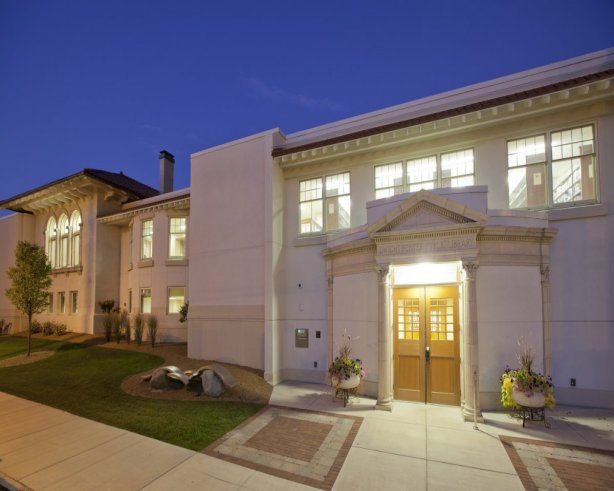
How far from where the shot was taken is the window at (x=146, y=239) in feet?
63.3

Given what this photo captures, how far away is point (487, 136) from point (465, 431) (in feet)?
27.8

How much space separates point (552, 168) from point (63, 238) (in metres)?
28.6

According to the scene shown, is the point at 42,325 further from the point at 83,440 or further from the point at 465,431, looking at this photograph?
the point at 465,431

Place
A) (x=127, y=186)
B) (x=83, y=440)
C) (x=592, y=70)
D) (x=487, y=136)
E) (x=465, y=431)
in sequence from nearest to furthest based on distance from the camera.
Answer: (x=83, y=440) < (x=465, y=431) < (x=592, y=70) < (x=487, y=136) < (x=127, y=186)

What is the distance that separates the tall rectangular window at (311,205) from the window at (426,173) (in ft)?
7.57

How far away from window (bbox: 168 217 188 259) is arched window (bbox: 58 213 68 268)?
10553 mm

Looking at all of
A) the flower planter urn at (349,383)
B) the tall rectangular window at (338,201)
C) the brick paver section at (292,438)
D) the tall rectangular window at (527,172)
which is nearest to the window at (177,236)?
the tall rectangular window at (338,201)

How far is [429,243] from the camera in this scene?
866cm

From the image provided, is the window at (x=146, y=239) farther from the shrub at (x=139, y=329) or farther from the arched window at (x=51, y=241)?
the arched window at (x=51, y=241)

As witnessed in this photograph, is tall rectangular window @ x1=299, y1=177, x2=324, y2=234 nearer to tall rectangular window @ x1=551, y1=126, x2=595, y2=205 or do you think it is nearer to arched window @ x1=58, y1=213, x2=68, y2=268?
tall rectangular window @ x1=551, y1=126, x2=595, y2=205

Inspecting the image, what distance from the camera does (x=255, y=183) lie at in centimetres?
1281

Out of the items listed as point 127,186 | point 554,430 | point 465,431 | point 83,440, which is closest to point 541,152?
point 554,430

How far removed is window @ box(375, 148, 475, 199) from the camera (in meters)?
10.5

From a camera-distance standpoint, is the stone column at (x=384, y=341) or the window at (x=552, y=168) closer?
the stone column at (x=384, y=341)
